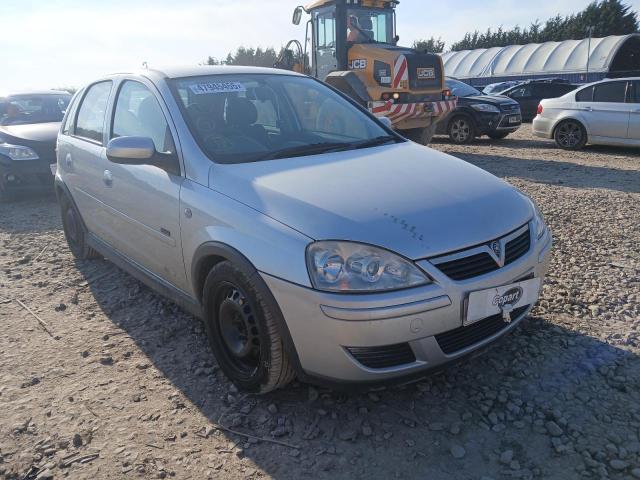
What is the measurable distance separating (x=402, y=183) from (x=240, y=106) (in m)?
1.26

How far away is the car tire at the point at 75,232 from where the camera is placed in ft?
15.5

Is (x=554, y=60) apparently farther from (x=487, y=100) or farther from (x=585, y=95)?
(x=585, y=95)

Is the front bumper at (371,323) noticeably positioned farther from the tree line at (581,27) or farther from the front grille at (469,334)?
the tree line at (581,27)

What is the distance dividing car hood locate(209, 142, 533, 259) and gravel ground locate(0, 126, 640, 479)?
34.0 inches

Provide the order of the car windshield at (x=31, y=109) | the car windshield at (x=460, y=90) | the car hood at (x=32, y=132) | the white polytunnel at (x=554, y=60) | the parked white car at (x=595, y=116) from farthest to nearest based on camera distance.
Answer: the white polytunnel at (x=554, y=60) → the car windshield at (x=460, y=90) → the parked white car at (x=595, y=116) → the car windshield at (x=31, y=109) → the car hood at (x=32, y=132)

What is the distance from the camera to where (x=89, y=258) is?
4.99m

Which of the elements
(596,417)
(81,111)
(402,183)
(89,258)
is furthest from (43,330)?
(596,417)

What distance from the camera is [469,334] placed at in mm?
2461

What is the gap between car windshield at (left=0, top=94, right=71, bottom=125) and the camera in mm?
8320

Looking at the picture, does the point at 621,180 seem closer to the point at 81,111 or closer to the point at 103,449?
the point at 81,111

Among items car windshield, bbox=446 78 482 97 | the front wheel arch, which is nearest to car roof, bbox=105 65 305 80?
the front wheel arch

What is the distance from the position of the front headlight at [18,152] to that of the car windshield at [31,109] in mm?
1012

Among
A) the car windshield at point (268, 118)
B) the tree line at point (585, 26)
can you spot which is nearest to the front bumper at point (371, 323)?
the car windshield at point (268, 118)

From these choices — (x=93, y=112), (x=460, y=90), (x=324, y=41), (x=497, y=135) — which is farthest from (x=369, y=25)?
(x=93, y=112)
